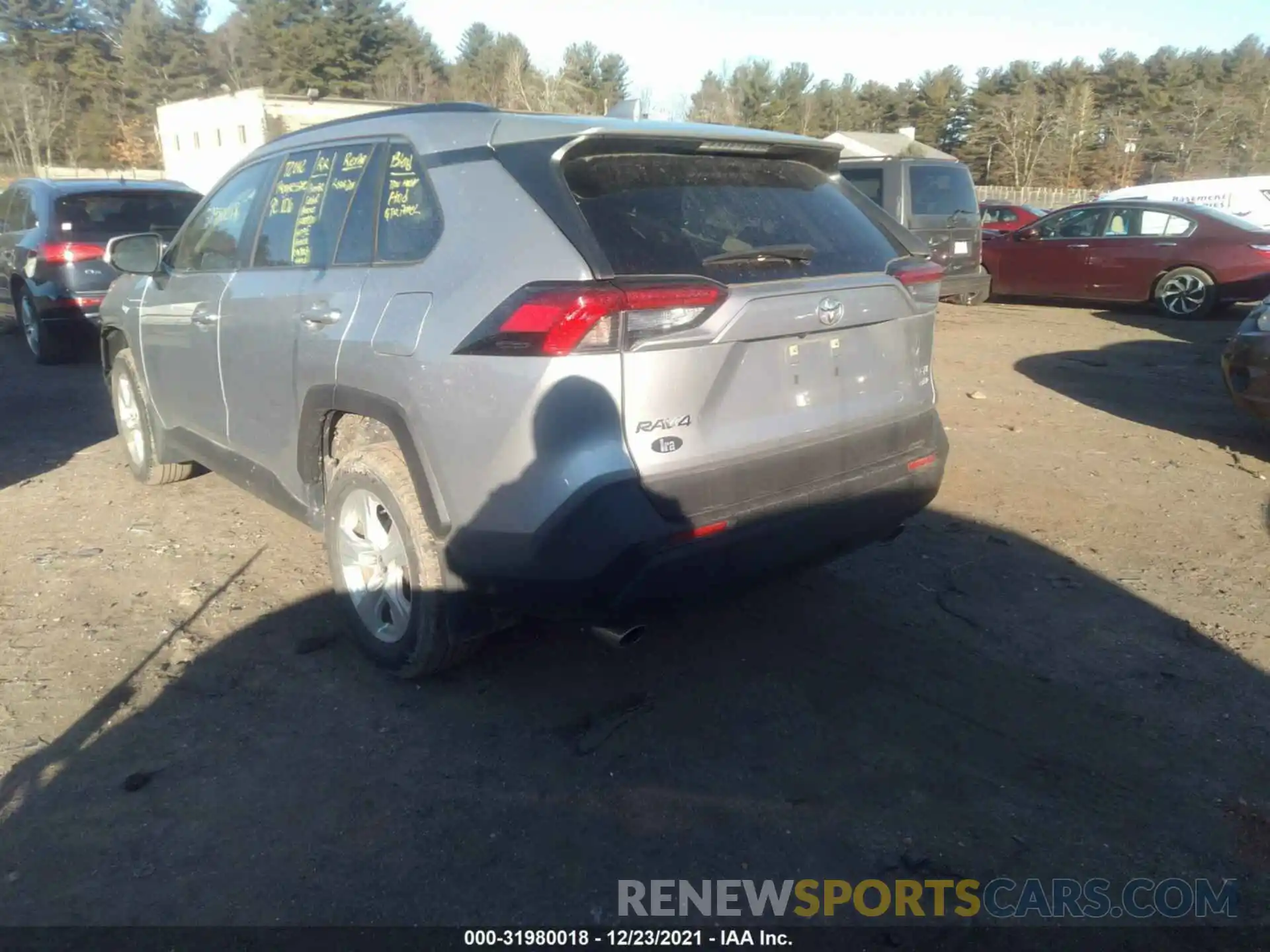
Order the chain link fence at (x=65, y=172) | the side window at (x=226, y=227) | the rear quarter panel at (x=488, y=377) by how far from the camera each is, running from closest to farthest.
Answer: the rear quarter panel at (x=488, y=377) → the side window at (x=226, y=227) → the chain link fence at (x=65, y=172)

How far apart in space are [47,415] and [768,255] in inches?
268

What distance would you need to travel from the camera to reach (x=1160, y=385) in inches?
331

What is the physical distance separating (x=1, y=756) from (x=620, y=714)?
6.54ft

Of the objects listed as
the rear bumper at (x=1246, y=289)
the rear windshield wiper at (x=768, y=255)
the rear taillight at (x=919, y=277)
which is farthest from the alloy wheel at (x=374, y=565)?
the rear bumper at (x=1246, y=289)

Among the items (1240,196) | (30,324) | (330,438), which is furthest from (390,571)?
(1240,196)

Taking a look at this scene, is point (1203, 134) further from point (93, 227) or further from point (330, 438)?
point (330, 438)

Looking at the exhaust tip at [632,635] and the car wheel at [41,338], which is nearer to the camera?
the exhaust tip at [632,635]

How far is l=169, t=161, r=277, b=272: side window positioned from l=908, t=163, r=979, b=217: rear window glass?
9593mm

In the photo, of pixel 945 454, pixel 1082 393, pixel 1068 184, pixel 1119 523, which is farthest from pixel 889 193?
pixel 1068 184

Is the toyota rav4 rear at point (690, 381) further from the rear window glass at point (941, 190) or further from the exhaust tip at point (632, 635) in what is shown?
the rear window glass at point (941, 190)

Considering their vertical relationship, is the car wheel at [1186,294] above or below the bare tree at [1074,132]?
below

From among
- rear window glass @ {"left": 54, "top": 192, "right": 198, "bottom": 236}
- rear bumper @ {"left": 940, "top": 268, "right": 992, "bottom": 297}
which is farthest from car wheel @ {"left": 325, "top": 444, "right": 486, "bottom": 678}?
rear bumper @ {"left": 940, "top": 268, "right": 992, "bottom": 297}

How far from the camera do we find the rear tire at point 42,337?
31.0 feet

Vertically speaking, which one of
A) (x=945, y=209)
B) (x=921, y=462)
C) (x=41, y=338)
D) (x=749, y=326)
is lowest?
(x=41, y=338)
